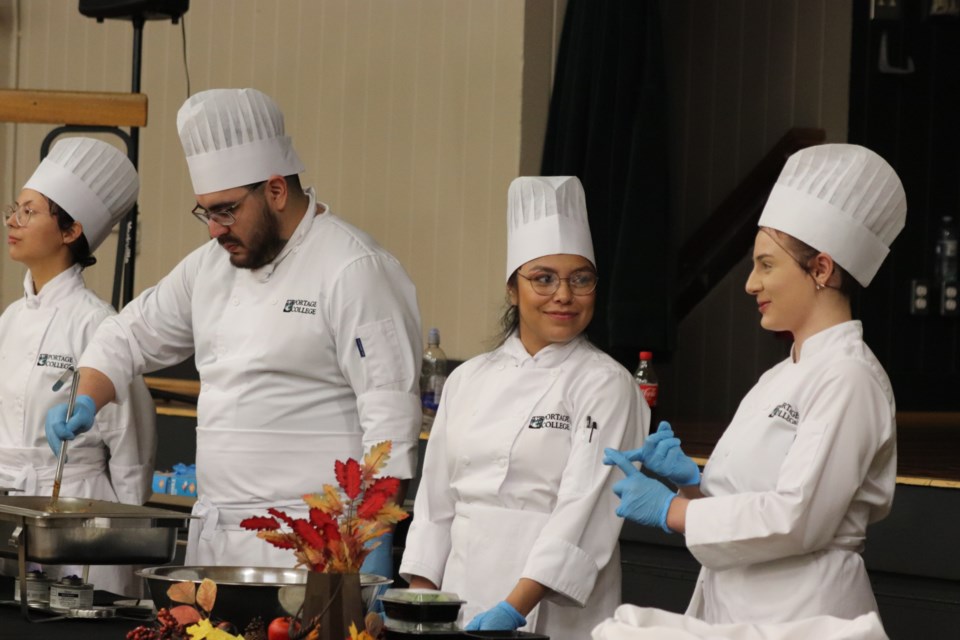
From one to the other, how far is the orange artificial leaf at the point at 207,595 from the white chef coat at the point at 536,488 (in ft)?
2.04

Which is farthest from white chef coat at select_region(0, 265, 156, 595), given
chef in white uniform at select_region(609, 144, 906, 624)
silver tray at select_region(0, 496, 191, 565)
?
chef in white uniform at select_region(609, 144, 906, 624)

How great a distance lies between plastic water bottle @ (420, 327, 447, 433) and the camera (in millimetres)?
4434

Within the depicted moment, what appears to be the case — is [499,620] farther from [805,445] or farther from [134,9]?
[134,9]

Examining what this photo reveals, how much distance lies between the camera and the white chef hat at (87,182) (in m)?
3.20

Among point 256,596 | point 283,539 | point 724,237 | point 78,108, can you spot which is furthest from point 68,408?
point 724,237

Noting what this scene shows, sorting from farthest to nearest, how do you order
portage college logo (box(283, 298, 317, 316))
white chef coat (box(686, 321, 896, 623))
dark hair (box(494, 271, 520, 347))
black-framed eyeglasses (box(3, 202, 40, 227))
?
black-framed eyeglasses (box(3, 202, 40, 227)) → portage college logo (box(283, 298, 317, 316)) → dark hair (box(494, 271, 520, 347)) → white chef coat (box(686, 321, 896, 623))

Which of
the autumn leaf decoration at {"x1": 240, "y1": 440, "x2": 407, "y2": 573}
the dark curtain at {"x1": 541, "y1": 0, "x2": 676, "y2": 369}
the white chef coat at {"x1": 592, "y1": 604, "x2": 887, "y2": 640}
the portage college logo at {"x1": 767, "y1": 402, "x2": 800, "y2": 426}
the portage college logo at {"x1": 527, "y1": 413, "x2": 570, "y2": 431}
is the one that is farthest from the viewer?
the dark curtain at {"x1": 541, "y1": 0, "x2": 676, "y2": 369}

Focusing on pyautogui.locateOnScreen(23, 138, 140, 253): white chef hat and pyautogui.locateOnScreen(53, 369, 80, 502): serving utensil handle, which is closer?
pyautogui.locateOnScreen(53, 369, 80, 502): serving utensil handle

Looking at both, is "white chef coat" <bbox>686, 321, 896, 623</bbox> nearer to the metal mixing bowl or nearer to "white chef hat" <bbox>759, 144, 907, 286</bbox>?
"white chef hat" <bbox>759, 144, 907, 286</bbox>

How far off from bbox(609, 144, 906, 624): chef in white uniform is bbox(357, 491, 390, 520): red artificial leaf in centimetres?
50

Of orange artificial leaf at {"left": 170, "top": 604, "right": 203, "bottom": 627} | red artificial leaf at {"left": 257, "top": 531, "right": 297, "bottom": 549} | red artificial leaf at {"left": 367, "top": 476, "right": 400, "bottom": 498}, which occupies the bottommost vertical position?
orange artificial leaf at {"left": 170, "top": 604, "right": 203, "bottom": 627}

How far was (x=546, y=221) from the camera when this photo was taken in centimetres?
251

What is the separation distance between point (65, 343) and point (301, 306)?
685mm

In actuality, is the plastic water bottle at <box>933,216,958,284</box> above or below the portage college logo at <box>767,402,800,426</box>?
above
